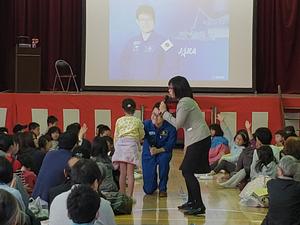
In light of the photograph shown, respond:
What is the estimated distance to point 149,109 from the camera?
10039 millimetres

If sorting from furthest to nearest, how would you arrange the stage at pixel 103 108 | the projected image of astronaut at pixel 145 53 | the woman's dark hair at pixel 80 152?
the projected image of astronaut at pixel 145 53 < the stage at pixel 103 108 < the woman's dark hair at pixel 80 152

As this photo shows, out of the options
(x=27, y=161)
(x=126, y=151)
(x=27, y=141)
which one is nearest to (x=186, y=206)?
(x=126, y=151)

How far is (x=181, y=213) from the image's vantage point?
566 centimetres

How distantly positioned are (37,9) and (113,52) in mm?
2067

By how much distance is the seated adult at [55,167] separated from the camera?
484 centimetres

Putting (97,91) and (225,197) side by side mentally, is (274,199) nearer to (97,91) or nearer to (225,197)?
(225,197)

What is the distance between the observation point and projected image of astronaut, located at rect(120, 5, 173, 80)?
1145 centimetres

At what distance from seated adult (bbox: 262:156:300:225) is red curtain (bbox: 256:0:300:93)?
8.21m

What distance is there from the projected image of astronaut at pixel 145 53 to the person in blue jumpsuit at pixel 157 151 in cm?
480

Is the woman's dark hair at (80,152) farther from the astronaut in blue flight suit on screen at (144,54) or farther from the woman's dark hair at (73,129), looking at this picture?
the astronaut in blue flight suit on screen at (144,54)

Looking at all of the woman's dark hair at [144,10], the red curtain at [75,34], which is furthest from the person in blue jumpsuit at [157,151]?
the red curtain at [75,34]

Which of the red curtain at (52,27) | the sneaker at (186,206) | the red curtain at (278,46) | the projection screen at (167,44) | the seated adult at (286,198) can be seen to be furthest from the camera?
the red curtain at (52,27)

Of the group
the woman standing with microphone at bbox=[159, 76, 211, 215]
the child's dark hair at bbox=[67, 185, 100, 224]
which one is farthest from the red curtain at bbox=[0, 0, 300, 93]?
the child's dark hair at bbox=[67, 185, 100, 224]

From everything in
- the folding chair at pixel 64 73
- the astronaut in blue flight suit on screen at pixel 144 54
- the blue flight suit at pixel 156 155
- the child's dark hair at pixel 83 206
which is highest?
the astronaut in blue flight suit on screen at pixel 144 54
